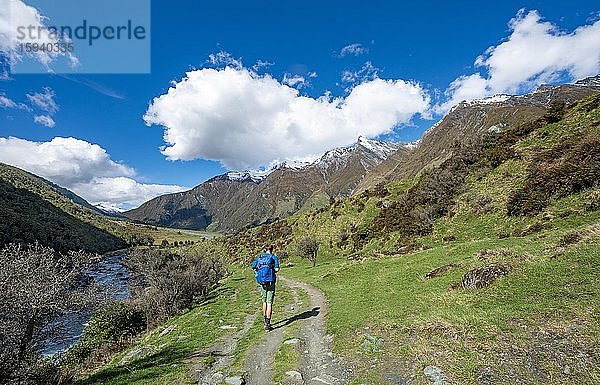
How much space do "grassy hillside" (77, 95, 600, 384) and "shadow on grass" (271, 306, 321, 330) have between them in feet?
3.73

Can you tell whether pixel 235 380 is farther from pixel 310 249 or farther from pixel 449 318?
pixel 310 249

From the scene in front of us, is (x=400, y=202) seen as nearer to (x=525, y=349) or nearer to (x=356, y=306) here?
(x=356, y=306)

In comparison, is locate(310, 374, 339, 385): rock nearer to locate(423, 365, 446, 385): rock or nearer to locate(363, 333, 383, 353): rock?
locate(363, 333, 383, 353): rock

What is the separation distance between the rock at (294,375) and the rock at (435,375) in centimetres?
350

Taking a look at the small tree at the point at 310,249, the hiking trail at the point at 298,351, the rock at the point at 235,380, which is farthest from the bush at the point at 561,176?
the rock at the point at 235,380

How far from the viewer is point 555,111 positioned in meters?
47.5

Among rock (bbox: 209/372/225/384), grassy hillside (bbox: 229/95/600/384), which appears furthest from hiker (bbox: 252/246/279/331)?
rock (bbox: 209/372/225/384)

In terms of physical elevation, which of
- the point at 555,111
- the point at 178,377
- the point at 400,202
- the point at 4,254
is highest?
the point at 555,111

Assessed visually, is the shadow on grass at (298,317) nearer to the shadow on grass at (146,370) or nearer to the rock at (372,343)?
the shadow on grass at (146,370)

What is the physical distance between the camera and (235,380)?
1005 centimetres

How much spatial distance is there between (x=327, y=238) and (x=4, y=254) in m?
54.0

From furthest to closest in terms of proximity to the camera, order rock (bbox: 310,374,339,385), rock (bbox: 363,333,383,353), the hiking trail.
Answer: rock (bbox: 363,333,383,353)
the hiking trail
rock (bbox: 310,374,339,385)

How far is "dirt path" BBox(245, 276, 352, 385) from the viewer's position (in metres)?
9.71

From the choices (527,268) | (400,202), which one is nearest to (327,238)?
(400,202)
